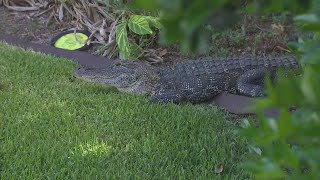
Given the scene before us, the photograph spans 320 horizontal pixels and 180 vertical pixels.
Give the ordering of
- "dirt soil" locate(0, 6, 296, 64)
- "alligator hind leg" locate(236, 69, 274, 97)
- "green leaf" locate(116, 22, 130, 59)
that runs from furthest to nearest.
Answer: "dirt soil" locate(0, 6, 296, 64) → "green leaf" locate(116, 22, 130, 59) → "alligator hind leg" locate(236, 69, 274, 97)

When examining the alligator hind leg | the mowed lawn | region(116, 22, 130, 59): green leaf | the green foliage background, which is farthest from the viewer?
region(116, 22, 130, 59): green leaf

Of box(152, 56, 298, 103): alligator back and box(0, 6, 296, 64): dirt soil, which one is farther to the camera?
box(0, 6, 296, 64): dirt soil

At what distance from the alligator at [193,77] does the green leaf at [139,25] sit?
69 cm

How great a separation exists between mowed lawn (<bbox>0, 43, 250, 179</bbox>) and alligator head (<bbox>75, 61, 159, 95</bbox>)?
0.32 feet

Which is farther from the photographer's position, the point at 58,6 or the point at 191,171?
the point at 58,6

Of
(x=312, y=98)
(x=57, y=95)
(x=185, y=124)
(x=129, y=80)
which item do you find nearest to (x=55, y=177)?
(x=185, y=124)

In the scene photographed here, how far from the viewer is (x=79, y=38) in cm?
618

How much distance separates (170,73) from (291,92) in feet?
12.9

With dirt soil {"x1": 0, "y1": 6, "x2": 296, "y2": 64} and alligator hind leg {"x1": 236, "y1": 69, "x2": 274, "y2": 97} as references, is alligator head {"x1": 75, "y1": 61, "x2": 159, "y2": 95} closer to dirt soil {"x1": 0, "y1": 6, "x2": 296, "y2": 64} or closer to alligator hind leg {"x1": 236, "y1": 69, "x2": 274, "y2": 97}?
alligator hind leg {"x1": 236, "y1": 69, "x2": 274, "y2": 97}

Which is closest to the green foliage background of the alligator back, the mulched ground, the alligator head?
the alligator back

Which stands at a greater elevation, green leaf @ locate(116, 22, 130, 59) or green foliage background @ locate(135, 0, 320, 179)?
green foliage background @ locate(135, 0, 320, 179)

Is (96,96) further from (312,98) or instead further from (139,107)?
(312,98)

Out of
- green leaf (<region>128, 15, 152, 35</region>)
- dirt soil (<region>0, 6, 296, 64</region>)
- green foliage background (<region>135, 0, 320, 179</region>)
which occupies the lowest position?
dirt soil (<region>0, 6, 296, 64</region>)

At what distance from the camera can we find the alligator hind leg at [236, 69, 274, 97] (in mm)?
4567
